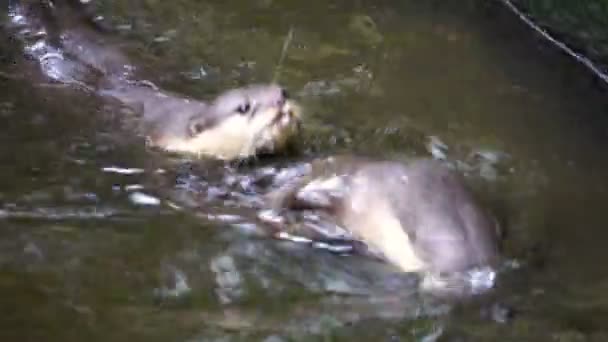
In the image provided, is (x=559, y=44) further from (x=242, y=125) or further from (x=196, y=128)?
(x=196, y=128)

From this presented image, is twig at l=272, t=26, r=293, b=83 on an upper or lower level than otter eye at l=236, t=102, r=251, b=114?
lower

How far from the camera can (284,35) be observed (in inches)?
190

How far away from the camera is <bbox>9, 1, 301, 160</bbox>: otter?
3.74 m

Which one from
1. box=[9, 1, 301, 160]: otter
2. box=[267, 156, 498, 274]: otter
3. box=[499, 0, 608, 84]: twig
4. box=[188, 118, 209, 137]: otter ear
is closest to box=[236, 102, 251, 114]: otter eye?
box=[9, 1, 301, 160]: otter

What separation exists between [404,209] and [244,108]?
95cm

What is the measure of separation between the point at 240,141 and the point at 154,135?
14.8 inches

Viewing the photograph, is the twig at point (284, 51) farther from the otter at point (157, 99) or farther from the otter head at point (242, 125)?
the otter head at point (242, 125)

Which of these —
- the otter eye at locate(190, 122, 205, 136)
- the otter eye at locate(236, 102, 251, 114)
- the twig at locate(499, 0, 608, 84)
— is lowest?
the otter eye at locate(190, 122, 205, 136)

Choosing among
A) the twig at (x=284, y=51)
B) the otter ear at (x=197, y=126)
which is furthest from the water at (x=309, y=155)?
the otter ear at (x=197, y=126)

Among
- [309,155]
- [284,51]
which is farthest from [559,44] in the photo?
[309,155]

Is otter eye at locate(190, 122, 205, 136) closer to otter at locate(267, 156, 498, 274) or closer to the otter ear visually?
the otter ear

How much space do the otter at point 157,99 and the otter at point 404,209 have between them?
1.19ft

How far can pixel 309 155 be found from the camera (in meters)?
3.85

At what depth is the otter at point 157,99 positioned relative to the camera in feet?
12.3
